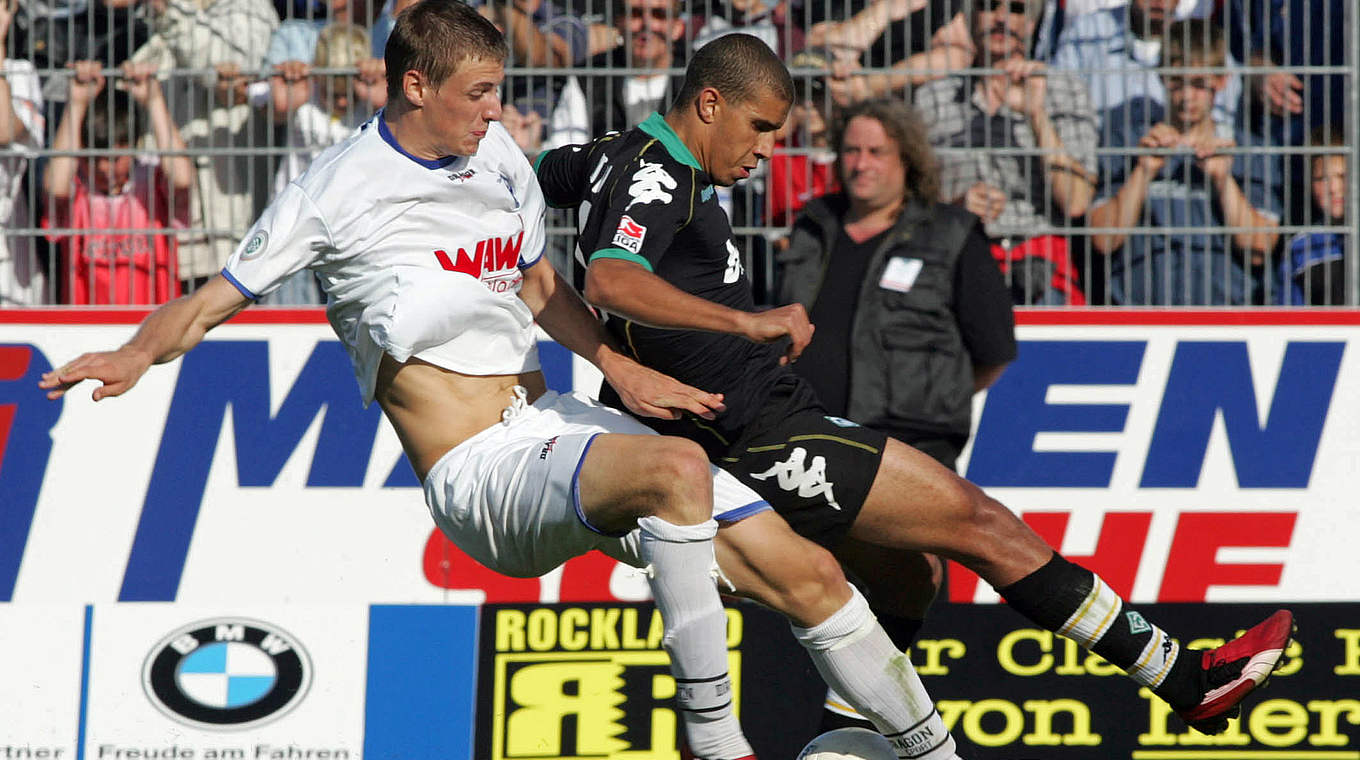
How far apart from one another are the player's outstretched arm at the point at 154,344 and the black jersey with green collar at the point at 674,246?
2.94 feet

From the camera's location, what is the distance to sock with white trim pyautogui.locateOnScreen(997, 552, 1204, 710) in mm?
4355

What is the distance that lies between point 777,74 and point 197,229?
329 cm

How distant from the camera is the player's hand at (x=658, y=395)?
13.4ft

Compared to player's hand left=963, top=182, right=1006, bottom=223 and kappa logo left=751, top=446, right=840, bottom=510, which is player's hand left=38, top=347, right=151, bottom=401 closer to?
kappa logo left=751, top=446, right=840, bottom=510

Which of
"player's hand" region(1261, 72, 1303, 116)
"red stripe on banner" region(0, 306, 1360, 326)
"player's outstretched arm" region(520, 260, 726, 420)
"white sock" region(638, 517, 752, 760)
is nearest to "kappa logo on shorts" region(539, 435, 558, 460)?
"player's outstretched arm" region(520, 260, 726, 420)

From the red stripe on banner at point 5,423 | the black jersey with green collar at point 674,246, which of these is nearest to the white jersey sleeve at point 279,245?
the black jersey with green collar at point 674,246

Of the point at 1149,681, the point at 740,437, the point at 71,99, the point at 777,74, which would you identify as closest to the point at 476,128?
the point at 777,74

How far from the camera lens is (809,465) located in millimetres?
4375

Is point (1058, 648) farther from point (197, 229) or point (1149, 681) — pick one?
point (197, 229)

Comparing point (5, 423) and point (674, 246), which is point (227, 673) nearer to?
point (5, 423)

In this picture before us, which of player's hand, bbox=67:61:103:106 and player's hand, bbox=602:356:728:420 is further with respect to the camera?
player's hand, bbox=67:61:103:106

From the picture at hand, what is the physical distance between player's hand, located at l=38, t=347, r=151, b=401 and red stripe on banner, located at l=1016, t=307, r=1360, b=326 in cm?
398

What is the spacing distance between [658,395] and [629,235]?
394 mm

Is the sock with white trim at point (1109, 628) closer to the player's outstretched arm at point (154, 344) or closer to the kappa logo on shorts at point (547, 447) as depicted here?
the kappa logo on shorts at point (547, 447)
